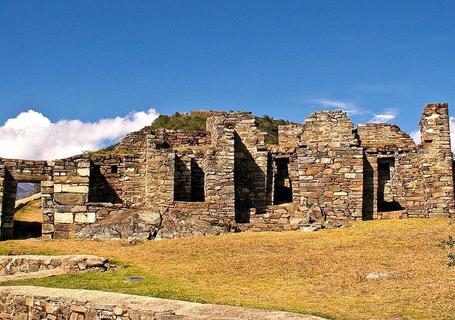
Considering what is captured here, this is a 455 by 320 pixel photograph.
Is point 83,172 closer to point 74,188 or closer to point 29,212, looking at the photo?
point 74,188

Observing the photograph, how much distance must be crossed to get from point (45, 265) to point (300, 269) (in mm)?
9047

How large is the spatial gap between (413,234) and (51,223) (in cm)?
1712

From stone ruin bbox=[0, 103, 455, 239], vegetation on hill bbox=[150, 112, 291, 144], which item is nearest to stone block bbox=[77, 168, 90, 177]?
stone ruin bbox=[0, 103, 455, 239]

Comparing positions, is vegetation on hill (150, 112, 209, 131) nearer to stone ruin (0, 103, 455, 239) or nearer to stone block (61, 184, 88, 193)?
stone ruin (0, 103, 455, 239)

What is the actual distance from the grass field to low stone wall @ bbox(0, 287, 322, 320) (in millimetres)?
1351

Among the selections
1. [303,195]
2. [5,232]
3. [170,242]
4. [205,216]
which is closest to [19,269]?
[170,242]

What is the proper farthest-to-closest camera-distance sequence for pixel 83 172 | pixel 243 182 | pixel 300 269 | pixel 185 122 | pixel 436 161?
1. pixel 185 122
2. pixel 243 182
3. pixel 83 172
4. pixel 436 161
5. pixel 300 269

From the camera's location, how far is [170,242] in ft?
74.1

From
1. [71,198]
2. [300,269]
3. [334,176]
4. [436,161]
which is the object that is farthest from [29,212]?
[436,161]

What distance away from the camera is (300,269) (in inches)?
647

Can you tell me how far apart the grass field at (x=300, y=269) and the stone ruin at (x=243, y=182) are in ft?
5.30

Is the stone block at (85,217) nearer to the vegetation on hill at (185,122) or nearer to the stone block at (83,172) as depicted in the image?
the stone block at (83,172)

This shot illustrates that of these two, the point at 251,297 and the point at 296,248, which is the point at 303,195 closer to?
the point at 296,248

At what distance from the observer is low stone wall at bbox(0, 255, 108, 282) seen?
16938 mm
